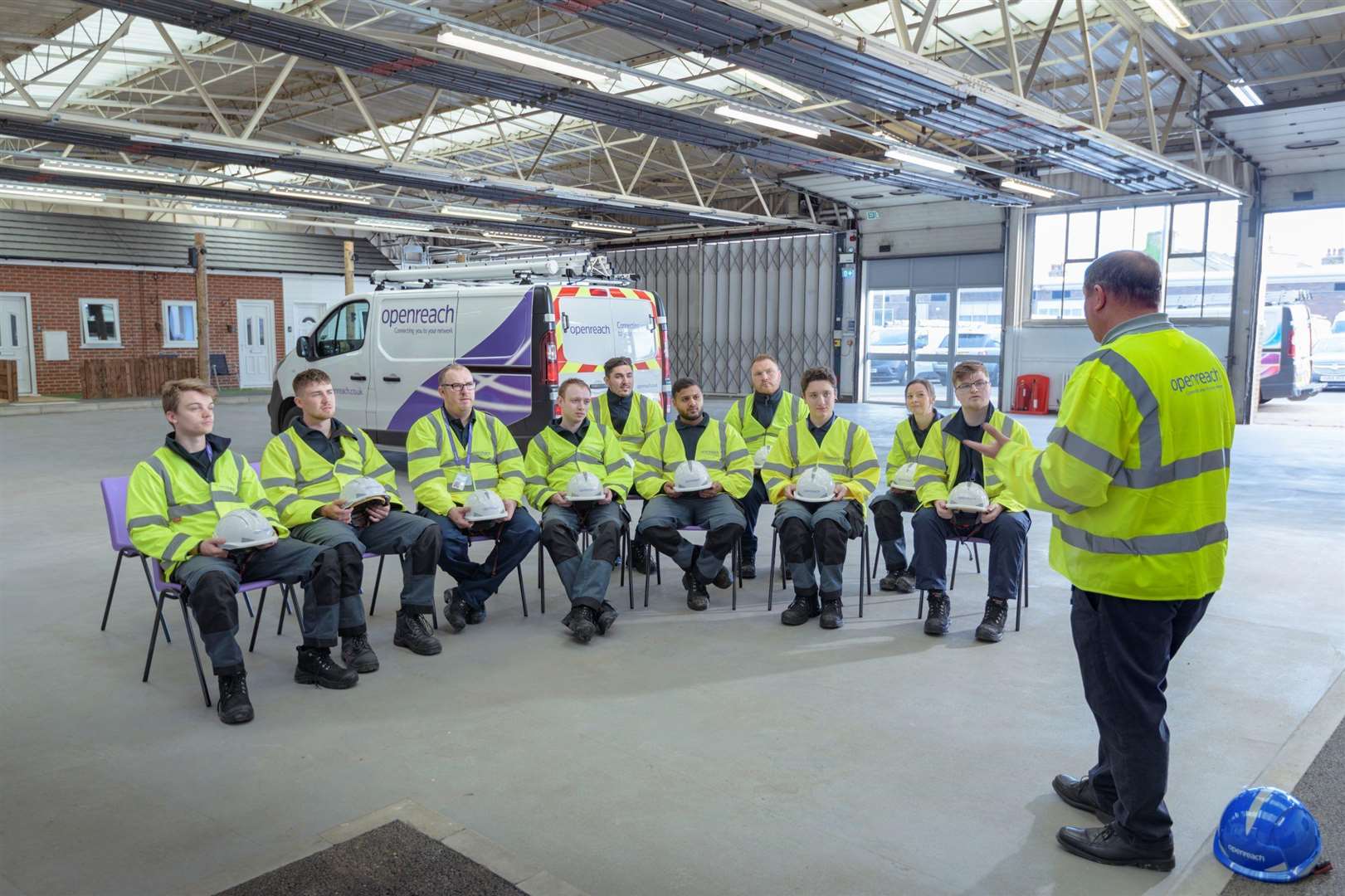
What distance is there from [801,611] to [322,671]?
8.03ft

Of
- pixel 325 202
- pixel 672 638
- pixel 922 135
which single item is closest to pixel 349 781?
pixel 672 638

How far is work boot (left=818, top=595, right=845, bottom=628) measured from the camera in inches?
196

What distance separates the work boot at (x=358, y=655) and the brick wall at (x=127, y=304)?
20.9m

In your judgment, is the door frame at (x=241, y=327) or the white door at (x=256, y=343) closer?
the door frame at (x=241, y=327)

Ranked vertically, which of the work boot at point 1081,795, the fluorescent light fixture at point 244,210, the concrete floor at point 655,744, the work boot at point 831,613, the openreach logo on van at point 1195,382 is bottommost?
the concrete floor at point 655,744

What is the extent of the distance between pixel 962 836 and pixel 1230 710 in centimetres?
173

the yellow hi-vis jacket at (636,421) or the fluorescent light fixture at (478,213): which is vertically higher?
the fluorescent light fixture at (478,213)

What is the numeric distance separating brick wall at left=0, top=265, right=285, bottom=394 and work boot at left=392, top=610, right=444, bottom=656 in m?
20.7

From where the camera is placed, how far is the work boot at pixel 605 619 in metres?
4.86

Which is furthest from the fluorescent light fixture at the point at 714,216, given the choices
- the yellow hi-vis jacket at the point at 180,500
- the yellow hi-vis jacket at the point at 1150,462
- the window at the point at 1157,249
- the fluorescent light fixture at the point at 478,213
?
the yellow hi-vis jacket at the point at 1150,462

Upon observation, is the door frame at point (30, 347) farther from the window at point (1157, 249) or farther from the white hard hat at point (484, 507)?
the window at point (1157, 249)

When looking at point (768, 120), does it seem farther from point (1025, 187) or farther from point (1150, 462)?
point (1150, 462)

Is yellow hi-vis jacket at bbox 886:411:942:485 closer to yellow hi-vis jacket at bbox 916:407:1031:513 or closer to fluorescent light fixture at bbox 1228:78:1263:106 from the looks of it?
yellow hi-vis jacket at bbox 916:407:1031:513

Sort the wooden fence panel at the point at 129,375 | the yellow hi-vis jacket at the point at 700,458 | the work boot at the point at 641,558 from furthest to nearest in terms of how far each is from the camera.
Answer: the wooden fence panel at the point at 129,375 < the work boot at the point at 641,558 < the yellow hi-vis jacket at the point at 700,458
